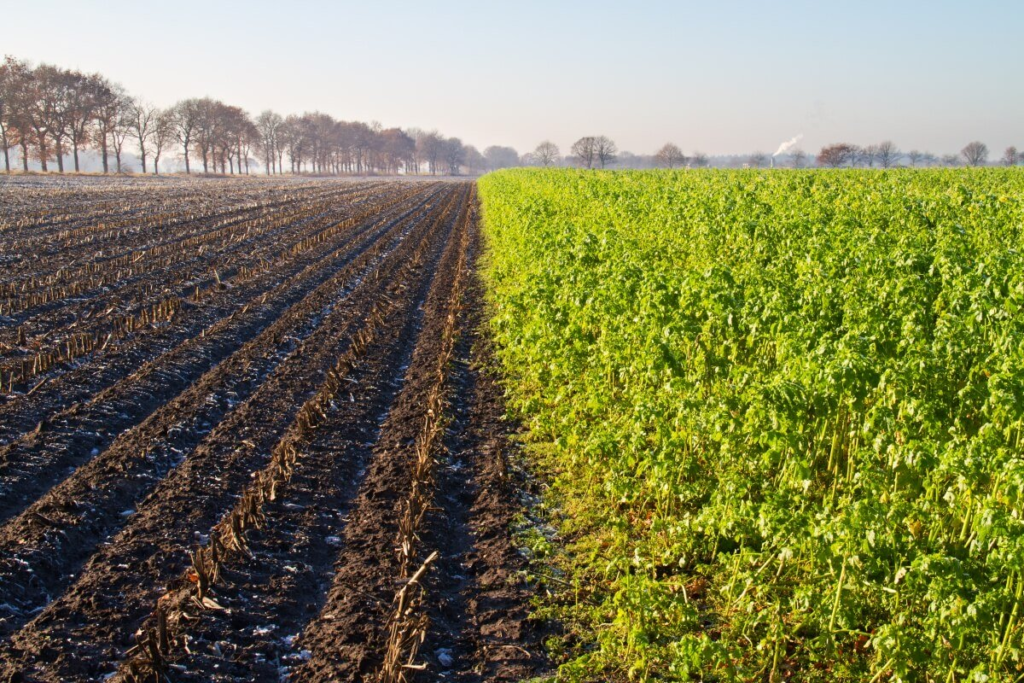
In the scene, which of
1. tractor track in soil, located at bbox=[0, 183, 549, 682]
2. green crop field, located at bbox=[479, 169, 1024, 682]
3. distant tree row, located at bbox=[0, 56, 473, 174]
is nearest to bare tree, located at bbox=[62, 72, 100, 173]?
distant tree row, located at bbox=[0, 56, 473, 174]

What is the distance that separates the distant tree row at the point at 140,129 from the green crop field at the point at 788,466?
86.9 metres

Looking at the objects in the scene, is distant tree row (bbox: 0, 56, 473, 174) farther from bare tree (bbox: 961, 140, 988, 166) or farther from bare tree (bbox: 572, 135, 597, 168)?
bare tree (bbox: 961, 140, 988, 166)

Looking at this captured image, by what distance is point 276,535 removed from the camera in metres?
7.12

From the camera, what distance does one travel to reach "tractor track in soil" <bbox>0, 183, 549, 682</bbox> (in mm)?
5543

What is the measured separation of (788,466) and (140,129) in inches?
4407

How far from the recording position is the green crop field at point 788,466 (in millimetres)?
4844

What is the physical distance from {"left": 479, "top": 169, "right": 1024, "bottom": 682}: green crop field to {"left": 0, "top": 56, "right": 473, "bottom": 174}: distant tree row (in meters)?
86.9

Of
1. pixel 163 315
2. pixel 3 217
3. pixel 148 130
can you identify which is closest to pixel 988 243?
pixel 163 315

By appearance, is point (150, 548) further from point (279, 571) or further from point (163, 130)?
point (163, 130)

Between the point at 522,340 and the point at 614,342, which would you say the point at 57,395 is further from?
the point at 614,342

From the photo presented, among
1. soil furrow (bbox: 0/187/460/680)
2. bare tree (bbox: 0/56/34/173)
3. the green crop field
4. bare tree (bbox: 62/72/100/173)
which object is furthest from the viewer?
bare tree (bbox: 62/72/100/173)

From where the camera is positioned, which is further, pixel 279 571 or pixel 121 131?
pixel 121 131

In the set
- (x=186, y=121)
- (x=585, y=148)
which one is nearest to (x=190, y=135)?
(x=186, y=121)

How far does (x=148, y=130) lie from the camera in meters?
104
